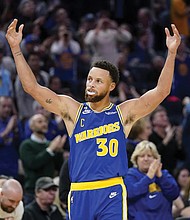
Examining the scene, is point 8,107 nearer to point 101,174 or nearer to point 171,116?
point 171,116

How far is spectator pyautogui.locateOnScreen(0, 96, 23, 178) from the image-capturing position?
452 inches

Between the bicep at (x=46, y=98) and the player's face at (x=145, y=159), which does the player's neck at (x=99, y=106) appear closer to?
the bicep at (x=46, y=98)

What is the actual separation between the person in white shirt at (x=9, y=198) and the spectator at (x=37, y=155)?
2543 millimetres

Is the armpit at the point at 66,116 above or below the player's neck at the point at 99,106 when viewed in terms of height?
below

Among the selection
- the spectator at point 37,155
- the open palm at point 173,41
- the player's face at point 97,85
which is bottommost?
the spectator at point 37,155

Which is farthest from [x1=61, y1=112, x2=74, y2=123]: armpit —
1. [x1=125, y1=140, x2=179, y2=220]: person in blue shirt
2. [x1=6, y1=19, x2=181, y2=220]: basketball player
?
[x1=125, y1=140, x2=179, y2=220]: person in blue shirt

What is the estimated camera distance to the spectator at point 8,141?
1149 cm

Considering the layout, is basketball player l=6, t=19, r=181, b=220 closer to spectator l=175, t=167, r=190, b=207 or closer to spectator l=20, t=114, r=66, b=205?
spectator l=20, t=114, r=66, b=205

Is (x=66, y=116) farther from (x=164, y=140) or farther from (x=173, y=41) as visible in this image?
(x=164, y=140)

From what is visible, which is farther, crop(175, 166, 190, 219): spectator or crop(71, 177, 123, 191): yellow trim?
crop(175, 166, 190, 219): spectator

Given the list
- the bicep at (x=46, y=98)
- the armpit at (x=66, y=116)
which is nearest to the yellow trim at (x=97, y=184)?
the armpit at (x=66, y=116)


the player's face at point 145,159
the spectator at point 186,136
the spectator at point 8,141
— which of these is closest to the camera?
the player's face at point 145,159

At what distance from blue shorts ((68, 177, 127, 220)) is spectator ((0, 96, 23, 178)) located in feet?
14.9

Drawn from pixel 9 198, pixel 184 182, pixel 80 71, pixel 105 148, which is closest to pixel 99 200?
pixel 105 148
